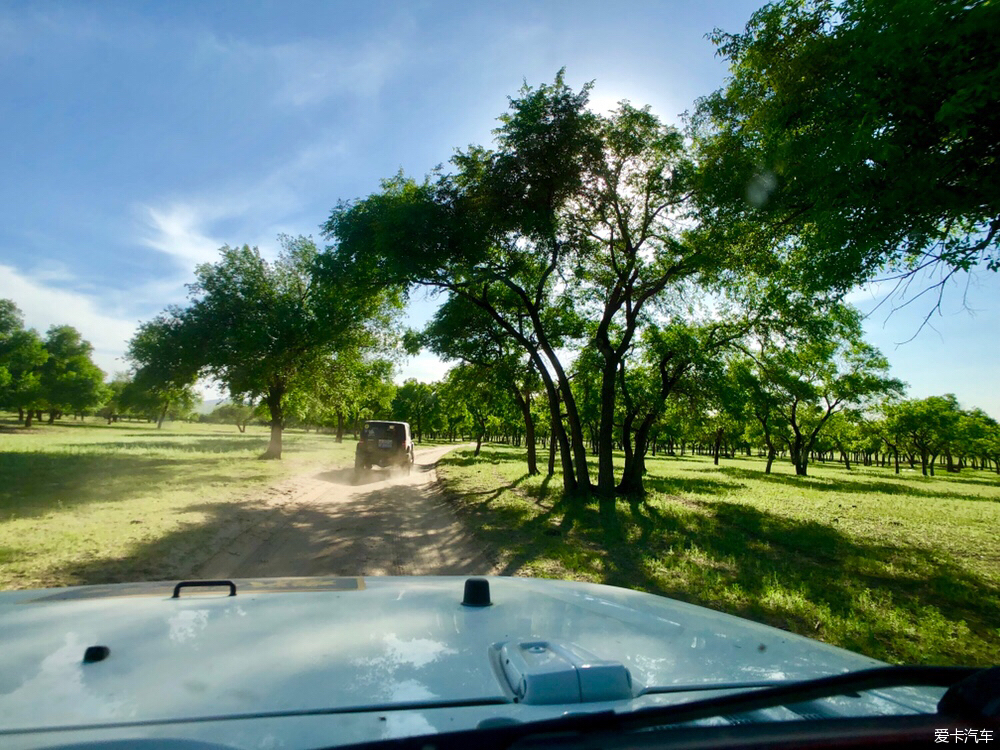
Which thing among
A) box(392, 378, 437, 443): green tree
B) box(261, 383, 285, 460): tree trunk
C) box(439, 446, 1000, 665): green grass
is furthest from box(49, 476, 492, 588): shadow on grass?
box(392, 378, 437, 443): green tree

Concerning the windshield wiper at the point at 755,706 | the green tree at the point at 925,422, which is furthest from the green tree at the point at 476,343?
the green tree at the point at 925,422

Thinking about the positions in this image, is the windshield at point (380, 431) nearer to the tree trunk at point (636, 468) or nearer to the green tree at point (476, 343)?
the green tree at point (476, 343)

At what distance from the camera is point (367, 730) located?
4.01 feet

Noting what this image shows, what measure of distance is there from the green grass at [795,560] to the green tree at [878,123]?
429 cm

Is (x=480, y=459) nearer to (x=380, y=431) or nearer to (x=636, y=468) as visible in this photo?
(x=380, y=431)

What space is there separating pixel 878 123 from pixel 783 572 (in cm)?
656

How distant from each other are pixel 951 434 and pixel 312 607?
74198 millimetres

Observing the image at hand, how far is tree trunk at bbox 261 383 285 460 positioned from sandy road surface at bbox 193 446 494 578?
1145 centimetres

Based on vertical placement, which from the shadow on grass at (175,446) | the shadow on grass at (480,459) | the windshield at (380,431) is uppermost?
the windshield at (380,431)

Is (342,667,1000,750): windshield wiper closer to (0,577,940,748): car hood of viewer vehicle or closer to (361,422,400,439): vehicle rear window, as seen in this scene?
(0,577,940,748): car hood of viewer vehicle

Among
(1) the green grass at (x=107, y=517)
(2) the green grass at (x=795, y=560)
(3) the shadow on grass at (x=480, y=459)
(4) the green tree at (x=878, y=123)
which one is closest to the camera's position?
(4) the green tree at (x=878, y=123)

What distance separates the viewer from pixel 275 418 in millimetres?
26016

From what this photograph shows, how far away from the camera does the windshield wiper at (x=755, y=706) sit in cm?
97

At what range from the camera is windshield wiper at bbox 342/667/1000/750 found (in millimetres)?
970
